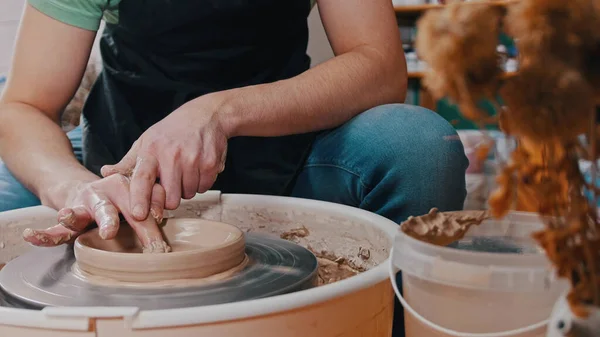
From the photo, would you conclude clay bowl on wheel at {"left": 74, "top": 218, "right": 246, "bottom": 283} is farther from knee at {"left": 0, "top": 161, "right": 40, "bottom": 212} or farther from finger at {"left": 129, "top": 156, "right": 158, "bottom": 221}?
knee at {"left": 0, "top": 161, "right": 40, "bottom": 212}

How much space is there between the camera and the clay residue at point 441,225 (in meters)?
0.69

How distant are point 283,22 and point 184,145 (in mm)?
469

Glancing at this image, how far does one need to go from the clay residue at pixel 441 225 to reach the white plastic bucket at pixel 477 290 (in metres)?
0.06

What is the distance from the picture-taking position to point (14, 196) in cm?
127

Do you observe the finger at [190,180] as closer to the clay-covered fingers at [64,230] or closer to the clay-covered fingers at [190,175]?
the clay-covered fingers at [190,175]

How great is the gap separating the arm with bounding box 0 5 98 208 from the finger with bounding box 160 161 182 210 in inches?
12.4

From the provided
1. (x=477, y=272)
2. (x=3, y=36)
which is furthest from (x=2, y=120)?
(x=3, y=36)

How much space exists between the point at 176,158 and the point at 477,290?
50cm

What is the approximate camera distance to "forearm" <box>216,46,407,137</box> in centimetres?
104

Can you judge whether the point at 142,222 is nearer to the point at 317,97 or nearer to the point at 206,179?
the point at 206,179

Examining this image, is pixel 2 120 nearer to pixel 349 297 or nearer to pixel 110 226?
pixel 110 226

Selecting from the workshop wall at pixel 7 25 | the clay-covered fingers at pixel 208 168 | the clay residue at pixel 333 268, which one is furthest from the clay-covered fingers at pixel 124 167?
the workshop wall at pixel 7 25

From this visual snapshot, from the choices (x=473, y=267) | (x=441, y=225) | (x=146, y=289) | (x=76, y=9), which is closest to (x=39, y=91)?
(x=76, y=9)

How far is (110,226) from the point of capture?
851mm
